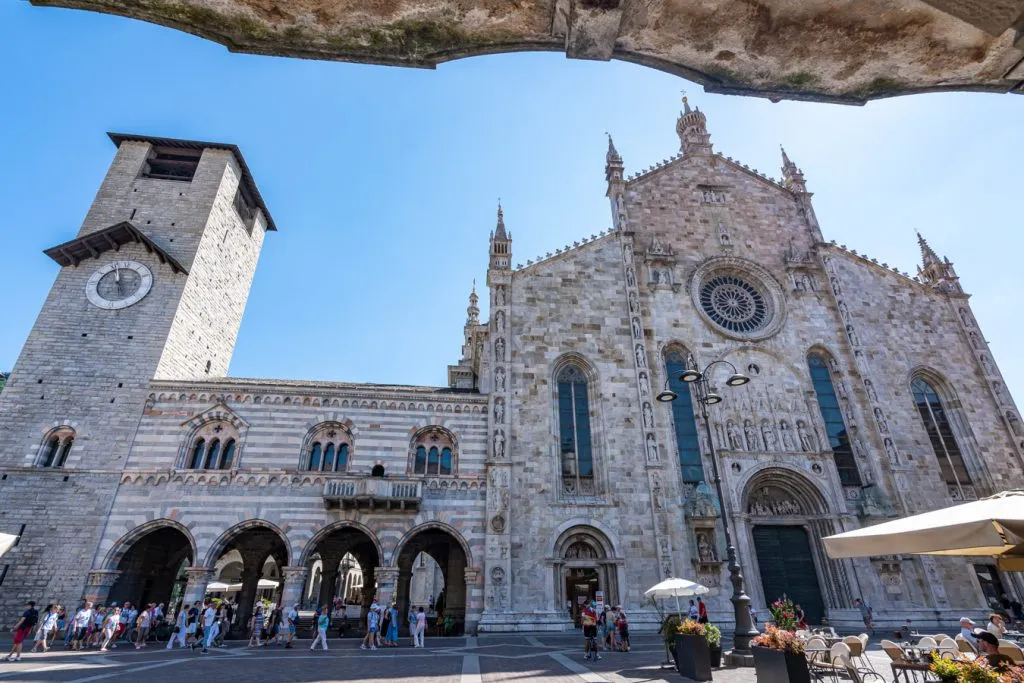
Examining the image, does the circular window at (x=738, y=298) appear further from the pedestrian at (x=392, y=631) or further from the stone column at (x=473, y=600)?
the pedestrian at (x=392, y=631)

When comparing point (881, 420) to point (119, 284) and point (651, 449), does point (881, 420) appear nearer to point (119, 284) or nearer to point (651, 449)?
point (651, 449)

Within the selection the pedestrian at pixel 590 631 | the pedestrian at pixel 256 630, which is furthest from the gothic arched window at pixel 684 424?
the pedestrian at pixel 256 630

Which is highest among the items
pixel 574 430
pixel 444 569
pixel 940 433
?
pixel 940 433

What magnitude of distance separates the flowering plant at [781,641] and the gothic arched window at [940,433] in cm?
2088

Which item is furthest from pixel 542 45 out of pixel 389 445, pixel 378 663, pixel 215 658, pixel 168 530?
pixel 168 530

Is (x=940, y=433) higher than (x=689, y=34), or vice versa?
(x=940, y=433)

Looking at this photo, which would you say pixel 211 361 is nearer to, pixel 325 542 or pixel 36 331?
pixel 36 331

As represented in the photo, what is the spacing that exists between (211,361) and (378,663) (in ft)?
61.1

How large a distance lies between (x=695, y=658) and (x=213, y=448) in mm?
17781

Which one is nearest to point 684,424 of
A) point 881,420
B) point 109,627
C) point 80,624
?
point 881,420

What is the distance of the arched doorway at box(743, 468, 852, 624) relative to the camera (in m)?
20.0

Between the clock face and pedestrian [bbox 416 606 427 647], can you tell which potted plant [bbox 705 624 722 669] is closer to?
pedestrian [bbox 416 606 427 647]

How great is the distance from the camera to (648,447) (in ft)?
69.4

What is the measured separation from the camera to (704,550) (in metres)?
19.7
